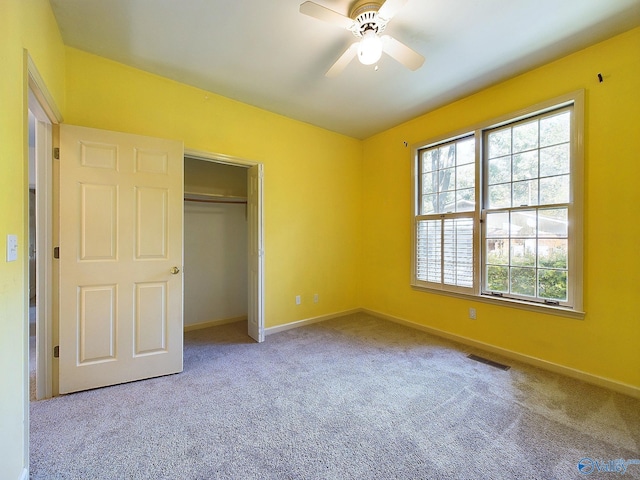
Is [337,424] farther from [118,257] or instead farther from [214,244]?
[214,244]

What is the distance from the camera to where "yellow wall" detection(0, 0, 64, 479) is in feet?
3.81

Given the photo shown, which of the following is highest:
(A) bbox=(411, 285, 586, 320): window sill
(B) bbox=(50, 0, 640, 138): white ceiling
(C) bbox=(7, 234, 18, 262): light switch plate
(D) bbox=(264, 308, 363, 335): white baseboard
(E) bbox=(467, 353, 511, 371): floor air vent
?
(B) bbox=(50, 0, 640, 138): white ceiling

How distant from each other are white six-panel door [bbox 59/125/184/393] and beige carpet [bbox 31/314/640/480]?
245 mm

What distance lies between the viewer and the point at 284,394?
210cm

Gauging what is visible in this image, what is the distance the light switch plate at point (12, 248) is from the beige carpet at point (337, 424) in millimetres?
1133

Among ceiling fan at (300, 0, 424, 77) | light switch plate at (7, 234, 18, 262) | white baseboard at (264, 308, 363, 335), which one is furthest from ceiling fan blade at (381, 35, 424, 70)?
white baseboard at (264, 308, 363, 335)

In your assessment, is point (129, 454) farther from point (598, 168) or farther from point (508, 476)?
point (598, 168)

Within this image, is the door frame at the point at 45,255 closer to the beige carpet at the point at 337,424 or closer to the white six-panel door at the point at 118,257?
the white six-panel door at the point at 118,257

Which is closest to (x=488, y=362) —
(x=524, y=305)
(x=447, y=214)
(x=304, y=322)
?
(x=524, y=305)

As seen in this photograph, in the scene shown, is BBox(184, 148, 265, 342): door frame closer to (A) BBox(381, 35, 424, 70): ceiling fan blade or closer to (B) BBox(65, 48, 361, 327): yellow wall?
(B) BBox(65, 48, 361, 327): yellow wall

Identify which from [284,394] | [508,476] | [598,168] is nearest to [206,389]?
[284,394]

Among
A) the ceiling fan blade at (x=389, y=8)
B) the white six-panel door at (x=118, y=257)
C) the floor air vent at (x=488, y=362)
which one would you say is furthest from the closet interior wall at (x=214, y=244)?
the floor air vent at (x=488, y=362)

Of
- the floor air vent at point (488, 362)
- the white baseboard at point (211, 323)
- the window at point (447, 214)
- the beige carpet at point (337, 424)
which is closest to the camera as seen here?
the beige carpet at point (337, 424)

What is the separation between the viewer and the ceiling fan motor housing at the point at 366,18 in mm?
1742
